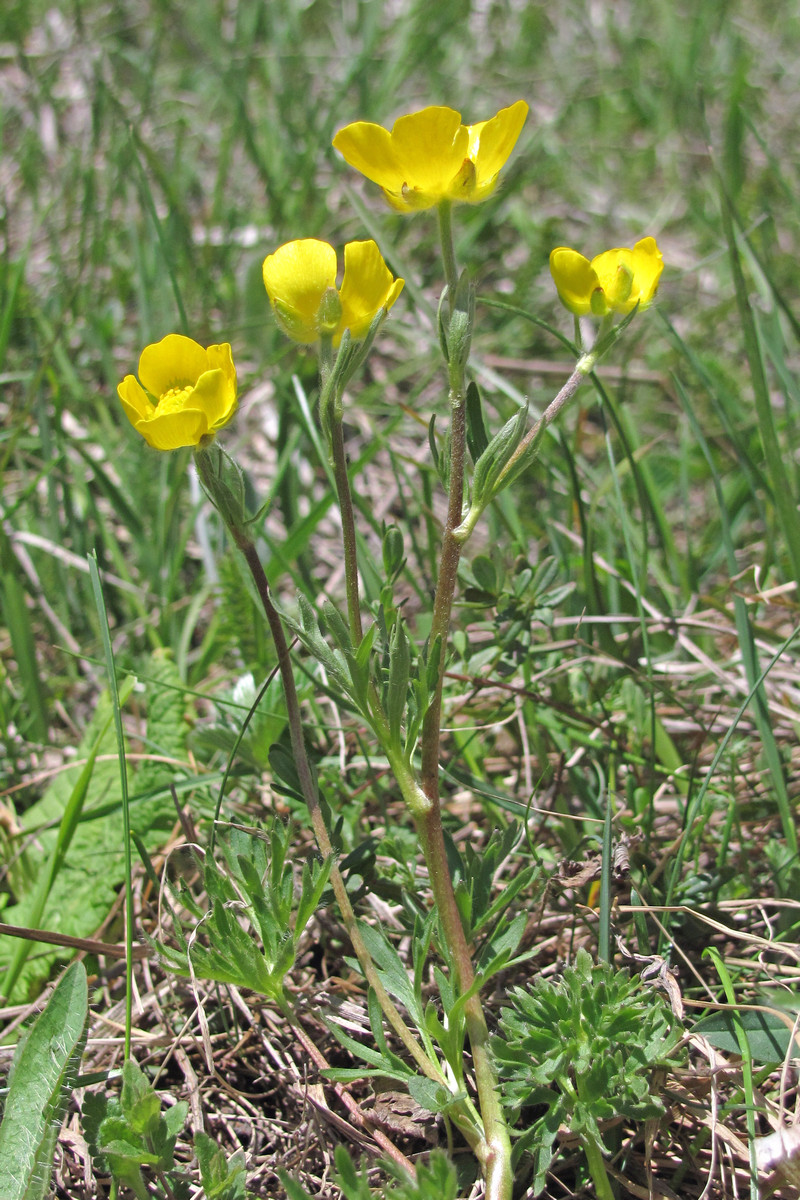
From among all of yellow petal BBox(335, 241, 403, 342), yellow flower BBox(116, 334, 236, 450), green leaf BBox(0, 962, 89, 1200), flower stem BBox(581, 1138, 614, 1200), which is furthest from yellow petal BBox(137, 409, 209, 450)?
flower stem BBox(581, 1138, 614, 1200)

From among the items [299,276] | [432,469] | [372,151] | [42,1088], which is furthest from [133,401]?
[432,469]

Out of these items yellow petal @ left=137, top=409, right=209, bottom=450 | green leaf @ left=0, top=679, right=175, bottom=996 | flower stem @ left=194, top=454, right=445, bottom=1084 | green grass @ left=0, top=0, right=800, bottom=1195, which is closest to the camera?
yellow petal @ left=137, top=409, right=209, bottom=450

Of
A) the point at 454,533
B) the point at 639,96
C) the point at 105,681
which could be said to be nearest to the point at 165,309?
the point at 105,681

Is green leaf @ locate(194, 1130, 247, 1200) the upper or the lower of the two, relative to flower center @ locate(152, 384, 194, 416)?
lower

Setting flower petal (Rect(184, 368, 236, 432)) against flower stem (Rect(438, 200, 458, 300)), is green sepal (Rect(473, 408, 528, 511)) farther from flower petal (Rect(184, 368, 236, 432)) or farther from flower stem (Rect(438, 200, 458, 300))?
flower petal (Rect(184, 368, 236, 432))

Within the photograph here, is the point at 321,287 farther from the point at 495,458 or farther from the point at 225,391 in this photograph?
the point at 495,458

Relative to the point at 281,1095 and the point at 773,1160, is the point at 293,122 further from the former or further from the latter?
the point at 773,1160
